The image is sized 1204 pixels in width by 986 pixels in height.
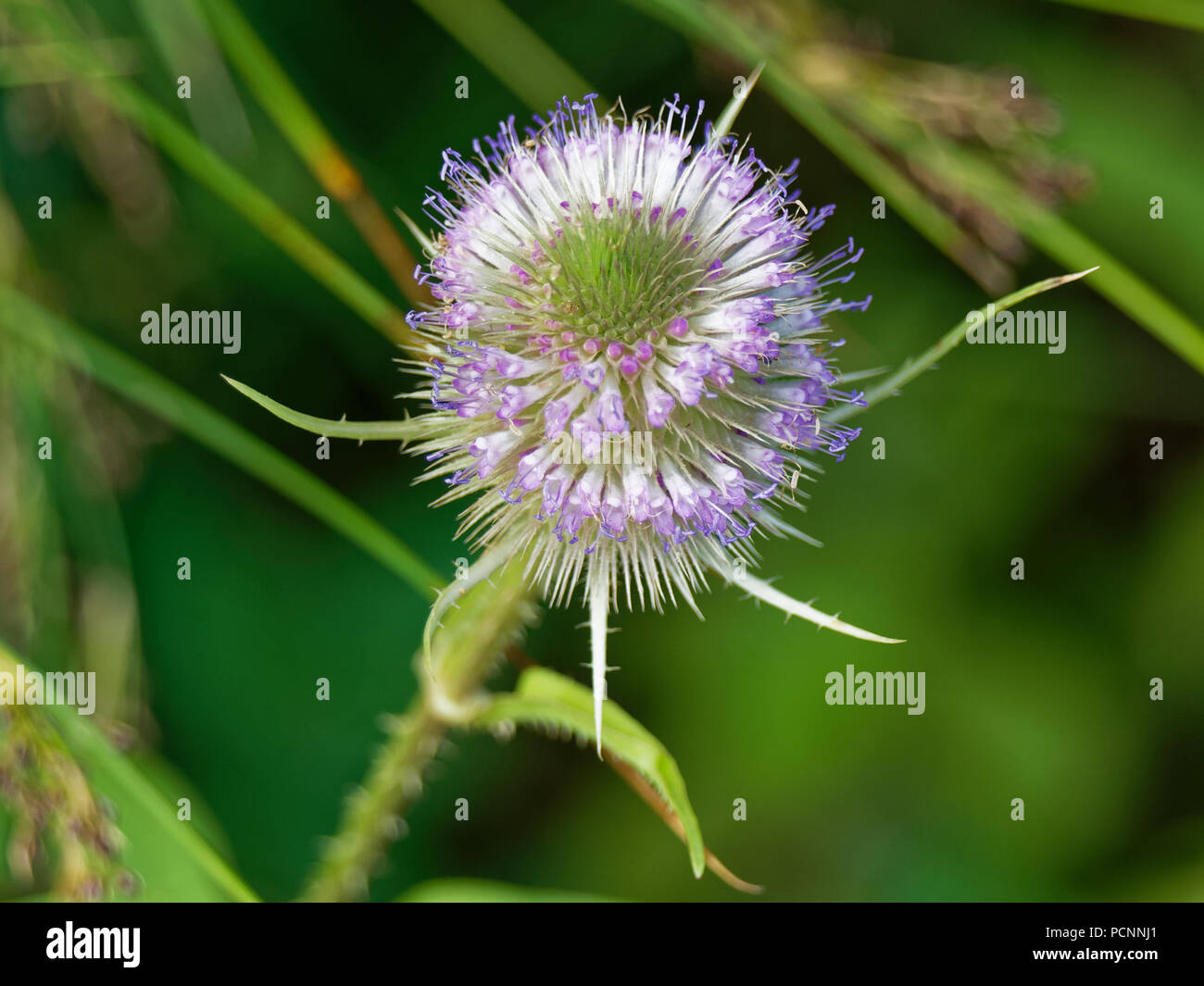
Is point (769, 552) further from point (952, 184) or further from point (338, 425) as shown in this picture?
point (338, 425)


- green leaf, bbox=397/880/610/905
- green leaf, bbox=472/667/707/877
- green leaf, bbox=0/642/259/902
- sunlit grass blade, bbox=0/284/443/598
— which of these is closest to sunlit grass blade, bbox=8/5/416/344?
sunlit grass blade, bbox=0/284/443/598

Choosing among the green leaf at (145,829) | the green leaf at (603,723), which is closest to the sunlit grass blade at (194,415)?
the green leaf at (603,723)

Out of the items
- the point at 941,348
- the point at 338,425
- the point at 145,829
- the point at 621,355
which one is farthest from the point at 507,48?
the point at 145,829

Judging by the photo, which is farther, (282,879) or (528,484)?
(282,879)
